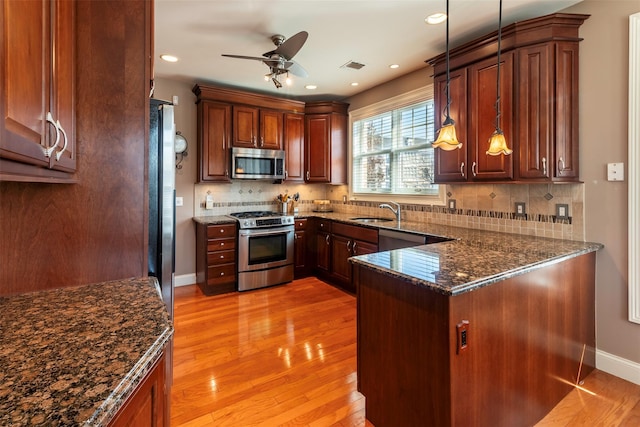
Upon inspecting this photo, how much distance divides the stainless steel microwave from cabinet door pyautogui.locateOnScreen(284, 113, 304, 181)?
148 millimetres

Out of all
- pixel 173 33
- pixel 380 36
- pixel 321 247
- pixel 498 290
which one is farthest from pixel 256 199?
pixel 498 290

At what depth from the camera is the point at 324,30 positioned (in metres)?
2.83

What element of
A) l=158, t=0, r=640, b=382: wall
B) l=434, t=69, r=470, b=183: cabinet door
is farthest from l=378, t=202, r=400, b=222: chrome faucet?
l=158, t=0, r=640, b=382: wall

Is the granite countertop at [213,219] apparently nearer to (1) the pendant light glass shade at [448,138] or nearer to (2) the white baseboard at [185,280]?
(2) the white baseboard at [185,280]

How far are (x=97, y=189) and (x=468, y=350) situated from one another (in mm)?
1739

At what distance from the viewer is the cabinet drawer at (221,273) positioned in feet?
12.8

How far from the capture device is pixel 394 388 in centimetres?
164

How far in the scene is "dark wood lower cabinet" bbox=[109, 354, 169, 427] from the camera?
27.0 inches

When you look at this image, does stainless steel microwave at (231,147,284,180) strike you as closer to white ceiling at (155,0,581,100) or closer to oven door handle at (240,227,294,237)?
oven door handle at (240,227,294,237)

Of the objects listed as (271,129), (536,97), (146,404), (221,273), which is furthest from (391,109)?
(146,404)

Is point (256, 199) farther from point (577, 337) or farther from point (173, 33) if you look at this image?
point (577, 337)

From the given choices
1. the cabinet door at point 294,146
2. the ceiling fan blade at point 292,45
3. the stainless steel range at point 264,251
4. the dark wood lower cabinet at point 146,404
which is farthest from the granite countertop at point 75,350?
the cabinet door at point 294,146

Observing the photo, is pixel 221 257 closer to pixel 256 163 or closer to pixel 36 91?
pixel 256 163

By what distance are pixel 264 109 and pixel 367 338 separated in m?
3.58
